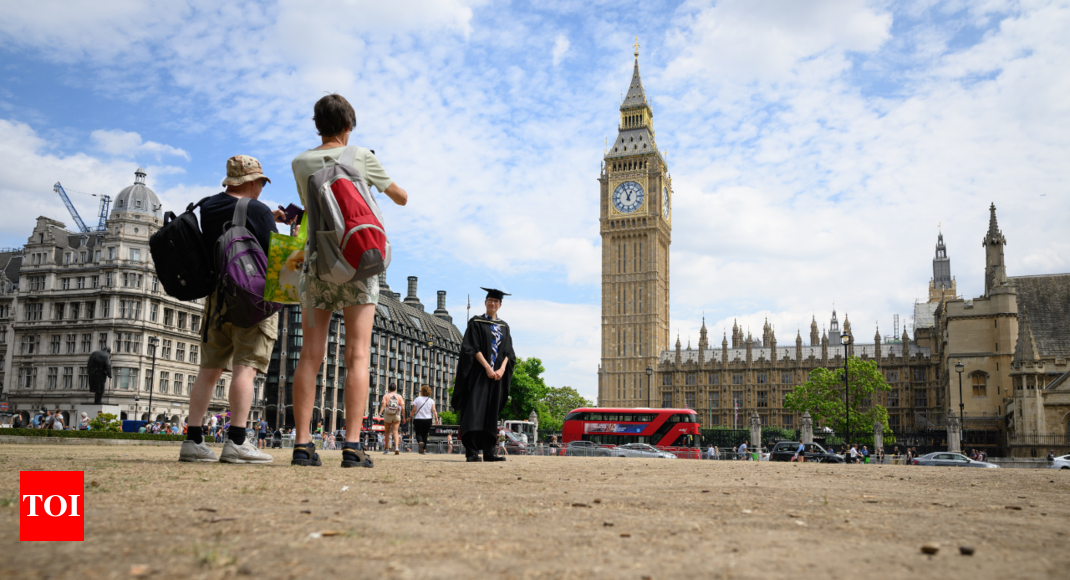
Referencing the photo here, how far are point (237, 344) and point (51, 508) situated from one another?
9.42ft

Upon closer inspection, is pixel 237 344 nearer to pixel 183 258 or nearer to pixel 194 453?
pixel 183 258

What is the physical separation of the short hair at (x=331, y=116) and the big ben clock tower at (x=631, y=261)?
7571 centimetres

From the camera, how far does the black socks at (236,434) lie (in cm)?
509

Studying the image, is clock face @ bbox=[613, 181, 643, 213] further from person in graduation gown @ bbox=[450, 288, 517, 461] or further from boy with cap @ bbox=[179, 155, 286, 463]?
boy with cap @ bbox=[179, 155, 286, 463]

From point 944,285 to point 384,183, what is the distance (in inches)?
4252

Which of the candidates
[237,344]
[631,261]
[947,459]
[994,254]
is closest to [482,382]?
[237,344]

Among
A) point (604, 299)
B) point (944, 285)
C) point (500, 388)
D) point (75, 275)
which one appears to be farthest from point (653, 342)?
point (500, 388)

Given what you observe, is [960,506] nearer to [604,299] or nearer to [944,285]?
[604,299]

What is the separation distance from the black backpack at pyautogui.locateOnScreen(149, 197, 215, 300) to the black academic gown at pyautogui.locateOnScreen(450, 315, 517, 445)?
9.34 feet

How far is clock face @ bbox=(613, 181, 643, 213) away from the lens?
267ft

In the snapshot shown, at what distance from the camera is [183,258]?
489 cm

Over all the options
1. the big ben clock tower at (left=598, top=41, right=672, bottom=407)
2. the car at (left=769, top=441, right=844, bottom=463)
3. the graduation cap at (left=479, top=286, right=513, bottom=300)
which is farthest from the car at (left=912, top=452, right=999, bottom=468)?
the big ben clock tower at (left=598, top=41, right=672, bottom=407)

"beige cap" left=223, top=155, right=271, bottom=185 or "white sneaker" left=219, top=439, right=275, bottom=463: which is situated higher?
"beige cap" left=223, top=155, right=271, bottom=185

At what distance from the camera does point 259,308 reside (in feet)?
15.9
